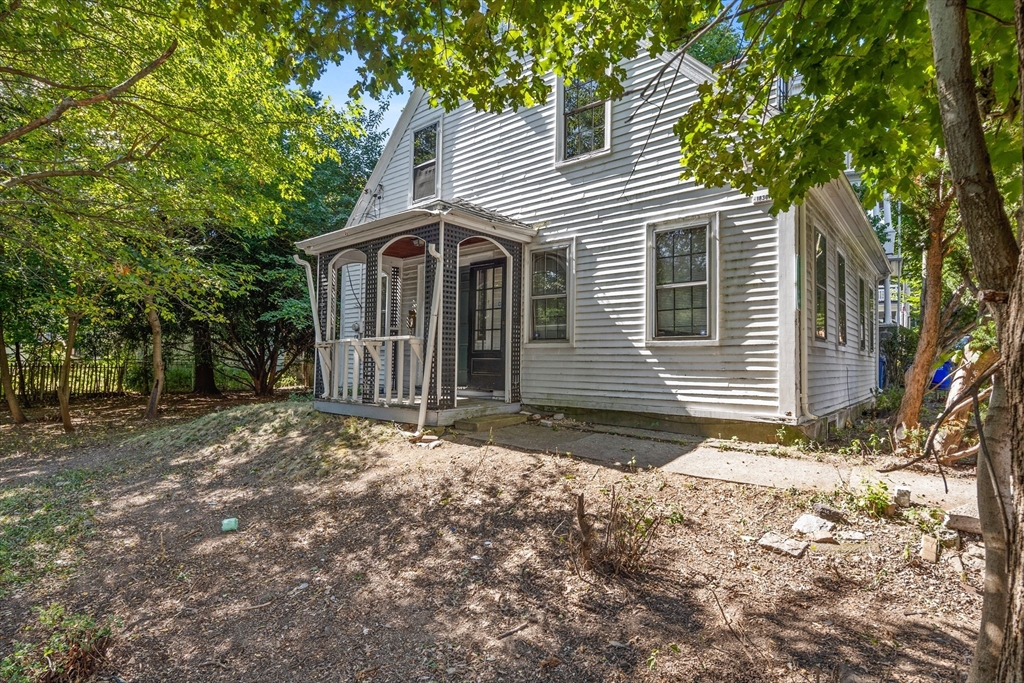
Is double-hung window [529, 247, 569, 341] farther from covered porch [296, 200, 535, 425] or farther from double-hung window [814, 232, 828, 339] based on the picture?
double-hung window [814, 232, 828, 339]

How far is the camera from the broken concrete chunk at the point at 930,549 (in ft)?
10.9

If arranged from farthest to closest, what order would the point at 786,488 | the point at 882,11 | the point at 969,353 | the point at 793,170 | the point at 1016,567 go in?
1. the point at 969,353
2. the point at 786,488
3. the point at 793,170
4. the point at 882,11
5. the point at 1016,567

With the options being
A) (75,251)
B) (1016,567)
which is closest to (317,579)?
(1016,567)

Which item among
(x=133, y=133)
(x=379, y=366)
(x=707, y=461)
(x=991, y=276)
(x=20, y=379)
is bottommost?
(x=707, y=461)

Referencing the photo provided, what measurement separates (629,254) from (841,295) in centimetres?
417

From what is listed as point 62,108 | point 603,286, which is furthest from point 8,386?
point 603,286

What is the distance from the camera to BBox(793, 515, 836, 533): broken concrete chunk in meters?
3.72

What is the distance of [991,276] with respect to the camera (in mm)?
1729

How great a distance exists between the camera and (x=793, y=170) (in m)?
3.59

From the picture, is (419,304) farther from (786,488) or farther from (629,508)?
(786,488)

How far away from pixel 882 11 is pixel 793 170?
98 cm

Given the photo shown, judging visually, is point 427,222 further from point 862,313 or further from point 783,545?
point 862,313

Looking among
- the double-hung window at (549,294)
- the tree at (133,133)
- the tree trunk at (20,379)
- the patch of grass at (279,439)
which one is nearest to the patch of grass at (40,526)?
the patch of grass at (279,439)

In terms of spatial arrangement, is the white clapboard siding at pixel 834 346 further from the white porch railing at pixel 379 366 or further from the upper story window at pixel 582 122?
the white porch railing at pixel 379 366
